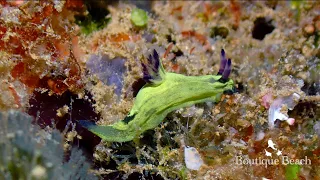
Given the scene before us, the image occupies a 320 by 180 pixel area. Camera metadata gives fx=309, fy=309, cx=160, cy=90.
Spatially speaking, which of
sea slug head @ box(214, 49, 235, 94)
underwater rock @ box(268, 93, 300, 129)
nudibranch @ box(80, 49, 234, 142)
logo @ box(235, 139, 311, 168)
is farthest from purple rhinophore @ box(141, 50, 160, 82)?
underwater rock @ box(268, 93, 300, 129)

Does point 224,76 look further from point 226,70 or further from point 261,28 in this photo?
point 261,28

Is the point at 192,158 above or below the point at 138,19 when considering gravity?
below

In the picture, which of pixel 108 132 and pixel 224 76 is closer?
pixel 108 132

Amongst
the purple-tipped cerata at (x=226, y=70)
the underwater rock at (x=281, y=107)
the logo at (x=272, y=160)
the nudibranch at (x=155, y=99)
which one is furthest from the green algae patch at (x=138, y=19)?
the logo at (x=272, y=160)

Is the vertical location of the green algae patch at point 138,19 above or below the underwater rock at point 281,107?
above

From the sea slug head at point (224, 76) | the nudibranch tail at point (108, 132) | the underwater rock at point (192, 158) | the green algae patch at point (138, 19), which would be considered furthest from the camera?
the green algae patch at point (138, 19)

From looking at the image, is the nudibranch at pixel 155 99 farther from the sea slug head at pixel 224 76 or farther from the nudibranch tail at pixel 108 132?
the sea slug head at pixel 224 76

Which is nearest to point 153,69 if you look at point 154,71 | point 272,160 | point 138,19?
point 154,71
